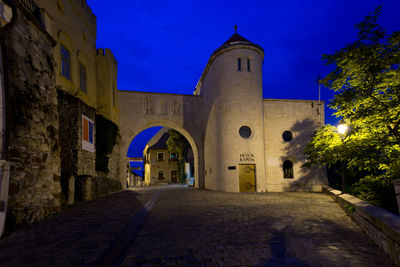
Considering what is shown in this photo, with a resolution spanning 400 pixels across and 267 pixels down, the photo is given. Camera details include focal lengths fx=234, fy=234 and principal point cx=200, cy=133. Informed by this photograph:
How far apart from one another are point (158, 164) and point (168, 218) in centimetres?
3600

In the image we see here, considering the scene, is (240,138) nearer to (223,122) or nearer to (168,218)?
(223,122)

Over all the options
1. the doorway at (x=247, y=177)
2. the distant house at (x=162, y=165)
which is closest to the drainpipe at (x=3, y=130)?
the doorway at (x=247, y=177)

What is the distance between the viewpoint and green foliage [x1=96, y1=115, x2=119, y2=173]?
49.5ft

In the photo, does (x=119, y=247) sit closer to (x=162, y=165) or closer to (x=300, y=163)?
(x=300, y=163)

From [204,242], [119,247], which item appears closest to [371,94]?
[204,242]

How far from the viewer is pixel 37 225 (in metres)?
6.12

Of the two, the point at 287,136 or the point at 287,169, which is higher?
the point at 287,136

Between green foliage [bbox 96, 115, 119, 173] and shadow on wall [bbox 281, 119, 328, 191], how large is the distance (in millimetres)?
12954

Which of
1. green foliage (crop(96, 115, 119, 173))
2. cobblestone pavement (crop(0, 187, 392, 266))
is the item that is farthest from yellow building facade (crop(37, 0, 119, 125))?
cobblestone pavement (crop(0, 187, 392, 266))

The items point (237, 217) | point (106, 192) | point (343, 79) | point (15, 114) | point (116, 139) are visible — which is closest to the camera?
point (15, 114)

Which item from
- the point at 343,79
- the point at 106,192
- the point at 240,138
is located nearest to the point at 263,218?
the point at 343,79

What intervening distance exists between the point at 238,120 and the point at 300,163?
6422mm

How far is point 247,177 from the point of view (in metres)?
16.4

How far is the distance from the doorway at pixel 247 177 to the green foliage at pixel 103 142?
908 centimetres
